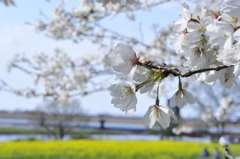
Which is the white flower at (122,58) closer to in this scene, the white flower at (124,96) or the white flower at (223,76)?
the white flower at (124,96)

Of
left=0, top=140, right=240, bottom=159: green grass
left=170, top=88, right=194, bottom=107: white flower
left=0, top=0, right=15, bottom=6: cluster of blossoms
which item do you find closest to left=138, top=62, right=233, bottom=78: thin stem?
left=170, top=88, right=194, bottom=107: white flower

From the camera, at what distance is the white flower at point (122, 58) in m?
1.28

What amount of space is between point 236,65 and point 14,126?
48.3 m

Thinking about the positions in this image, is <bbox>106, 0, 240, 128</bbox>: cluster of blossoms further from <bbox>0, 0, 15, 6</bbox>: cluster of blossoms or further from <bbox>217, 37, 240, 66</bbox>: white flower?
<bbox>0, 0, 15, 6</bbox>: cluster of blossoms

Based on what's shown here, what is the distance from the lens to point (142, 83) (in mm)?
1354

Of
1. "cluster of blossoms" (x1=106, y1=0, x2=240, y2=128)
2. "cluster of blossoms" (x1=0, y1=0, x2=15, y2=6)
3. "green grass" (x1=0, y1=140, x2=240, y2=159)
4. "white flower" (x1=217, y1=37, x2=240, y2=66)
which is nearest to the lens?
"white flower" (x1=217, y1=37, x2=240, y2=66)

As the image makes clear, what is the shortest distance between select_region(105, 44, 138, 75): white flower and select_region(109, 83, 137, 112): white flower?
0.18 feet

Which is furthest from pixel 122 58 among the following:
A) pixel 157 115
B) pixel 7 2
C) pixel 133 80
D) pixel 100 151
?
pixel 100 151

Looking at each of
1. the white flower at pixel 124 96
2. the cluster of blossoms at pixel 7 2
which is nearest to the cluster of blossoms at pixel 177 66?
the white flower at pixel 124 96

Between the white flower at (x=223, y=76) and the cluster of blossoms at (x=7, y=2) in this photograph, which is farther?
the cluster of blossoms at (x=7, y=2)

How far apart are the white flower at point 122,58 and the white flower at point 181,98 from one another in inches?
8.0

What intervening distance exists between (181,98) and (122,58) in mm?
240

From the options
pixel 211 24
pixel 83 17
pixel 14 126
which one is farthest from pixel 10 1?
pixel 14 126

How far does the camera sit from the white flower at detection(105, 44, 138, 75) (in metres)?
1.28
